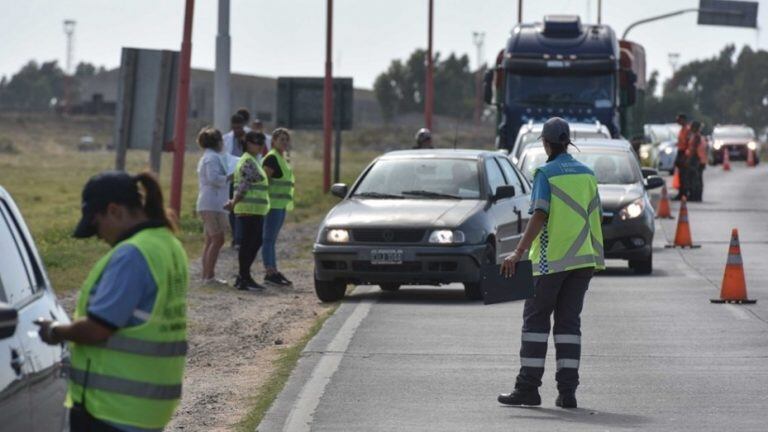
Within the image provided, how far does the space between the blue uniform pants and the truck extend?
22.0m

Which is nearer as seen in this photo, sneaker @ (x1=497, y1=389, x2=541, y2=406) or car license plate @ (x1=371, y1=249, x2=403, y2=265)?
sneaker @ (x1=497, y1=389, x2=541, y2=406)

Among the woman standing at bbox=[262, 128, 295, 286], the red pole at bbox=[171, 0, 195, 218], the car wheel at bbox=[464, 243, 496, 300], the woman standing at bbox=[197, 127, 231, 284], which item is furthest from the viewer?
the red pole at bbox=[171, 0, 195, 218]

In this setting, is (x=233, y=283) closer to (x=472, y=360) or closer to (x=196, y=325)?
(x=196, y=325)

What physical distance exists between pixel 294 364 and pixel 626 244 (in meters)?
9.17

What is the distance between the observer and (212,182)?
793 inches

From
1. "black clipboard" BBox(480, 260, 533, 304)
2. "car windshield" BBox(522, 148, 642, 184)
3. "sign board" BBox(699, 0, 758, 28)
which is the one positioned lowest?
"black clipboard" BBox(480, 260, 533, 304)

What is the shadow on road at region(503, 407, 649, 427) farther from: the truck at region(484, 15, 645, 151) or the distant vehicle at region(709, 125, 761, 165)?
the distant vehicle at region(709, 125, 761, 165)

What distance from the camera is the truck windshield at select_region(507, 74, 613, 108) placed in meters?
33.8

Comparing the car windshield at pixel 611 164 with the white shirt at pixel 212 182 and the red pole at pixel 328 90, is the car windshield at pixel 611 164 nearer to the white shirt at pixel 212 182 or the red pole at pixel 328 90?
the white shirt at pixel 212 182

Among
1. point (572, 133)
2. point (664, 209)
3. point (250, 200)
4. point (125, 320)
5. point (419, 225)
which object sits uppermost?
point (572, 133)

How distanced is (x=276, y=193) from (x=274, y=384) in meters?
8.11

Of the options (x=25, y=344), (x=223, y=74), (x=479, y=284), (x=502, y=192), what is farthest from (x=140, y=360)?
(x=223, y=74)

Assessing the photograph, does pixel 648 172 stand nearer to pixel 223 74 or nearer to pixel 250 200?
pixel 250 200

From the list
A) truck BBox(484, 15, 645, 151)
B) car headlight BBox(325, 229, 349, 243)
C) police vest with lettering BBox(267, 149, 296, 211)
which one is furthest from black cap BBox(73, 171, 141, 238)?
truck BBox(484, 15, 645, 151)
